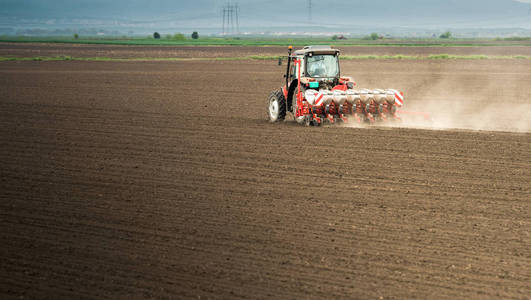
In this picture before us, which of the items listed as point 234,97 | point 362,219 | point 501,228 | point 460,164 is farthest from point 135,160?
point 234,97

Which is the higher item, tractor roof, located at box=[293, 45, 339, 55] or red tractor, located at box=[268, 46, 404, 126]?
tractor roof, located at box=[293, 45, 339, 55]

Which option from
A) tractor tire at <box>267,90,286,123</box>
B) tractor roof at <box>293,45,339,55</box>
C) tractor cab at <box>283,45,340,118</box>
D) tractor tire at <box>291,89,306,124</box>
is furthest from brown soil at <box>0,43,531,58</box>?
tractor roof at <box>293,45,339,55</box>

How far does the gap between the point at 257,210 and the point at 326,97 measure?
750 cm

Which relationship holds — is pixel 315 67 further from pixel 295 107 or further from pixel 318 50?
pixel 295 107

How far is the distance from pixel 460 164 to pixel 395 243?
4.86 metres

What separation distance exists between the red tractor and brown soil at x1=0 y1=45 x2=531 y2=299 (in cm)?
62

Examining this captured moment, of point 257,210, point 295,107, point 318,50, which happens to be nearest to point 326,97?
point 295,107

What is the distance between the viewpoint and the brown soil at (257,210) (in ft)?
21.8

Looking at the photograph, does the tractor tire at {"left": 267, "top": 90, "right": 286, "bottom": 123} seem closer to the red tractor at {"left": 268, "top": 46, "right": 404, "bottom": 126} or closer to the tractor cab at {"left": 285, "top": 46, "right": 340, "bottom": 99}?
the red tractor at {"left": 268, "top": 46, "right": 404, "bottom": 126}

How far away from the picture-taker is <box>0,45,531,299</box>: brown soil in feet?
21.8

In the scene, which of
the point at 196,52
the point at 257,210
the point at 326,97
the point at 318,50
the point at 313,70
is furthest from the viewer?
the point at 196,52

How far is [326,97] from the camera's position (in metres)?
16.0

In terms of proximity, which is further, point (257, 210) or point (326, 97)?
point (326, 97)

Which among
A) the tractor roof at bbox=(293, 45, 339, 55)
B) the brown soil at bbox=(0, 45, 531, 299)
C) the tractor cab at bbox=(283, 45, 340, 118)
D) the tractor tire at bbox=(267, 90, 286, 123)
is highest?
the tractor roof at bbox=(293, 45, 339, 55)
